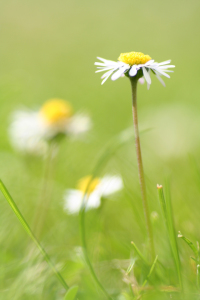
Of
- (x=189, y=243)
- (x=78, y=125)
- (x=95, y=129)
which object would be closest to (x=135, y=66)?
(x=189, y=243)

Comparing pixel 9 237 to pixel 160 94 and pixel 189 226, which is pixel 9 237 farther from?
pixel 160 94

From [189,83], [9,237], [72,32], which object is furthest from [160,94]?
[72,32]

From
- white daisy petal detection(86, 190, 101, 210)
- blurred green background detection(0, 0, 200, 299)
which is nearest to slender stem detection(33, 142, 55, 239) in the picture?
blurred green background detection(0, 0, 200, 299)

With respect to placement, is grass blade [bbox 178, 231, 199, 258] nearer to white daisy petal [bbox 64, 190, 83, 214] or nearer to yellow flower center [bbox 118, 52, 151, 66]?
yellow flower center [bbox 118, 52, 151, 66]

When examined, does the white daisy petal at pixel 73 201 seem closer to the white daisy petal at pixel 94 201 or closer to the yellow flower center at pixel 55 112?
the white daisy petal at pixel 94 201

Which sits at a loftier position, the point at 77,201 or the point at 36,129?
the point at 36,129

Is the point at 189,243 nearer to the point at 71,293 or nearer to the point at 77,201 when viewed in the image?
the point at 71,293

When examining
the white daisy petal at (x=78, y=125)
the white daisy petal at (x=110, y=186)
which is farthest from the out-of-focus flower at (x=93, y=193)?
the white daisy petal at (x=78, y=125)
